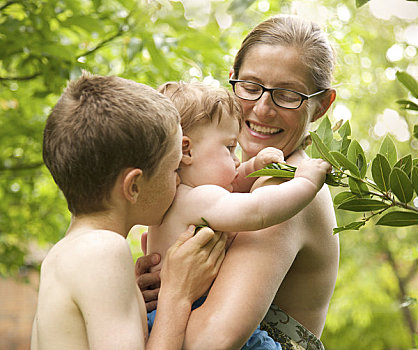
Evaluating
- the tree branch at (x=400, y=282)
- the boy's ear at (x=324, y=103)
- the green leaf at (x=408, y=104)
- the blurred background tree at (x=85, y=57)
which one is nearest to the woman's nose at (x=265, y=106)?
the boy's ear at (x=324, y=103)

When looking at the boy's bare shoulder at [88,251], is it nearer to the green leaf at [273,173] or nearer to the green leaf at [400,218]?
the green leaf at [273,173]

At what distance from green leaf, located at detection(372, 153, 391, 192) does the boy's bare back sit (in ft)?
2.29

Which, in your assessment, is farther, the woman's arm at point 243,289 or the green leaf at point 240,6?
the green leaf at point 240,6

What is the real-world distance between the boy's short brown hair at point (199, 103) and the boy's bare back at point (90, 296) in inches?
22.1

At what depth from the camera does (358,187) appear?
4.44ft

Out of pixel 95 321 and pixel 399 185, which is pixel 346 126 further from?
pixel 95 321

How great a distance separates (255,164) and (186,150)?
25 cm

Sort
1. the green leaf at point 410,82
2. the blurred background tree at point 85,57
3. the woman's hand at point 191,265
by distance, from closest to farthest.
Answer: the green leaf at point 410,82
the woman's hand at point 191,265
the blurred background tree at point 85,57

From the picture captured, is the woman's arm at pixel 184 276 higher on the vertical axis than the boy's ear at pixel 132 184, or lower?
lower

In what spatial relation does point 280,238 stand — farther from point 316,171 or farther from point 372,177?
point 372,177

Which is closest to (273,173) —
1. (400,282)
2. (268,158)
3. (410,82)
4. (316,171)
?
(316,171)

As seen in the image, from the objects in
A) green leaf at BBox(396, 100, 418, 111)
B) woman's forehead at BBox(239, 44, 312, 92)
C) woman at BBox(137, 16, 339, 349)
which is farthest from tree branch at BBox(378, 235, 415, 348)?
green leaf at BBox(396, 100, 418, 111)

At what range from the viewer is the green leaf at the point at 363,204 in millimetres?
1306

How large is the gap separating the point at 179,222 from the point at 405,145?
821 cm
